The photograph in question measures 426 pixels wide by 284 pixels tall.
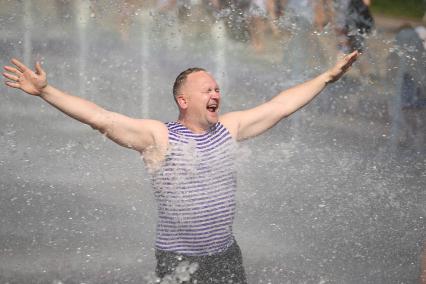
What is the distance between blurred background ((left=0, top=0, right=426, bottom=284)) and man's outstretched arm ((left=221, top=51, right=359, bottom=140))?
4.12ft

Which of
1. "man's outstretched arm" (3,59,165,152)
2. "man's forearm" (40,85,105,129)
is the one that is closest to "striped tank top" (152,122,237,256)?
"man's outstretched arm" (3,59,165,152)

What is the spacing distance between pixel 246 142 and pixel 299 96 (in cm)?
239

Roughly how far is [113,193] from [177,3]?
2771mm

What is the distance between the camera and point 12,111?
7.25 m

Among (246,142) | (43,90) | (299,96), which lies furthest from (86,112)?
(246,142)

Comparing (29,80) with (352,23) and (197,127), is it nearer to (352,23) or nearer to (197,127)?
(197,127)

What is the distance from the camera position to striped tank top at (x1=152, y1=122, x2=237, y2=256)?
12.6 ft

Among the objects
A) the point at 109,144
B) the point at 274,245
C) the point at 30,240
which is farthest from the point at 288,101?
the point at 109,144

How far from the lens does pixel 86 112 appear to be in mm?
3805

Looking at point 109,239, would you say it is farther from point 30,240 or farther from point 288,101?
point 288,101

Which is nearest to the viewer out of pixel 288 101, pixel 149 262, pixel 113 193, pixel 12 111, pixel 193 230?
pixel 193 230

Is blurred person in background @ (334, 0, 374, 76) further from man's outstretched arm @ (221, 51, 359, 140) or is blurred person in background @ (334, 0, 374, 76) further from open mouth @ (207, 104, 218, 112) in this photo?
open mouth @ (207, 104, 218, 112)

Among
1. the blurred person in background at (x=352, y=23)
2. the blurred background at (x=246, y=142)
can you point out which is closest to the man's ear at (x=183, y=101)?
the blurred background at (x=246, y=142)

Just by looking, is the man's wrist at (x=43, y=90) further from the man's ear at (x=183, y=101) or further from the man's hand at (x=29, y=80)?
Answer: the man's ear at (x=183, y=101)
